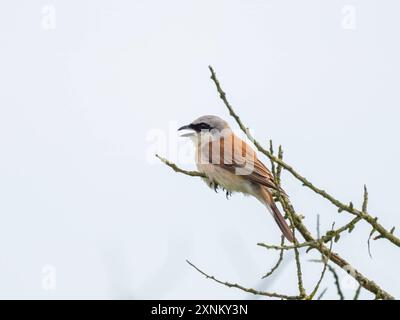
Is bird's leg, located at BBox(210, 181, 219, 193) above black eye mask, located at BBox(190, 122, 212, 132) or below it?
below

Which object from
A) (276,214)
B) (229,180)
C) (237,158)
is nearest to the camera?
(276,214)

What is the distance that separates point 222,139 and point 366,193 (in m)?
4.00

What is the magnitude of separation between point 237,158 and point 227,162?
160 mm

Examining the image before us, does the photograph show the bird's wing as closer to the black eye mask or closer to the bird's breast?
the bird's breast

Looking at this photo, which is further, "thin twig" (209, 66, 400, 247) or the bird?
the bird

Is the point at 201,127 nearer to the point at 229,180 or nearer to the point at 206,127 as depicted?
the point at 206,127

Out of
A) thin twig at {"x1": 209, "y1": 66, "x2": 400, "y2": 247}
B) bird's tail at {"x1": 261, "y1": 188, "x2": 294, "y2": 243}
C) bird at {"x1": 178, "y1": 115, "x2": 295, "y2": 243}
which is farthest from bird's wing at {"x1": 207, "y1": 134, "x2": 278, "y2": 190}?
thin twig at {"x1": 209, "y1": 66, "x2": 400, "y2": 247}

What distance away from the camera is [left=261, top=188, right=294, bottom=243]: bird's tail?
20.1 feet

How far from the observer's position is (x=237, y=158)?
734 centimetres

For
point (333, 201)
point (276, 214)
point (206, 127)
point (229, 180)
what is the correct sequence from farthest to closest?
1. point (206, 127)
2. point (229, 180)
3. point (276, 214)
4. point (333, 201)

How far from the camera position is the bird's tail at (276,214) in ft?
20.1

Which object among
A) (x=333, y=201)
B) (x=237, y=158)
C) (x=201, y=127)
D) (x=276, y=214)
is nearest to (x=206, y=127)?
(x=201, y=127)
